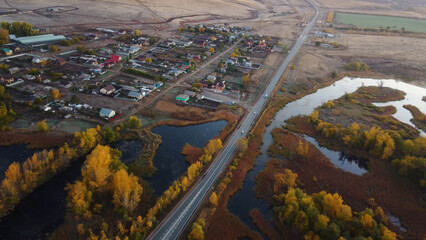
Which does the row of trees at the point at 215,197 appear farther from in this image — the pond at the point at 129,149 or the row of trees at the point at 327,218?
the pond at the point at 129,149

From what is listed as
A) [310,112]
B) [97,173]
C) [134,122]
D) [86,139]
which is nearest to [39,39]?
[134,122]

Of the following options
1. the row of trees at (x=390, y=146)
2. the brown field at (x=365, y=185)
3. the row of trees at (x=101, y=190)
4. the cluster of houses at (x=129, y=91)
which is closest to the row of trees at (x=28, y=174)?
the row of trees at (x=101, y=190)

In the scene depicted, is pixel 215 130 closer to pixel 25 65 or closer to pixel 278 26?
pixel 25 65

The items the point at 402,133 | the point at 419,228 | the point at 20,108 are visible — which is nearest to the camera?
the point at 419,228

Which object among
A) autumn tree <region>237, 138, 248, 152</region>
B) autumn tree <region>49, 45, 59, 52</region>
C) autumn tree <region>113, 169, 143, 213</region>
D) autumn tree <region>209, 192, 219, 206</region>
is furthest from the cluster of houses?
autumn tree <region>209, 192, 219, 206</region>

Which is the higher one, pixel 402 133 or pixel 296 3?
pixel 296 3

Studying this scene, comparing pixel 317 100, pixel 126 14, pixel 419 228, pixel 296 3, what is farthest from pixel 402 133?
pixel 296 3

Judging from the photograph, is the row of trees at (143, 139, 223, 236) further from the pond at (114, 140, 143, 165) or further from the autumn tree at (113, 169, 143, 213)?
the pond at (114, 140, 143, 165)
